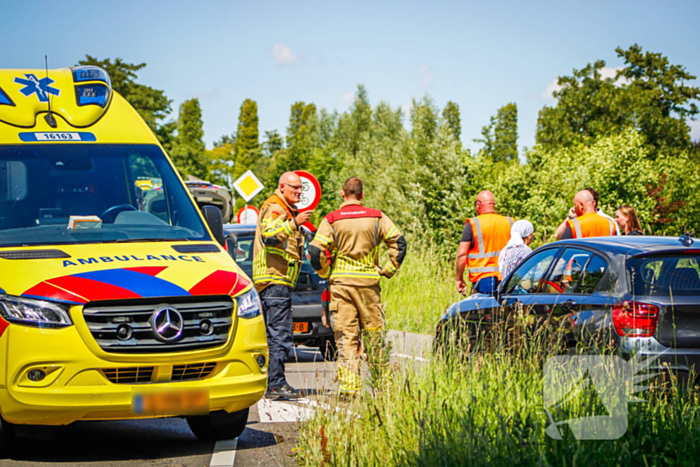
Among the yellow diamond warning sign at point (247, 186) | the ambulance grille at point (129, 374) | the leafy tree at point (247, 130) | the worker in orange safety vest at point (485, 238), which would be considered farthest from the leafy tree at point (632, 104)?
the leafy tree at point (247, 130)

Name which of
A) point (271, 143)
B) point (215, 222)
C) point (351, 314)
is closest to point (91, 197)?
point (215, 222)

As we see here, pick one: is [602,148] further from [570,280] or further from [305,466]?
[305,466]

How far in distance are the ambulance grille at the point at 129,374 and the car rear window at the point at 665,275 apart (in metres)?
3.22

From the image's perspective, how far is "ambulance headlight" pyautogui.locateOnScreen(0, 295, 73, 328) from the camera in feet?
15.1

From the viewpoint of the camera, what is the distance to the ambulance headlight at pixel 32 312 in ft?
15.1

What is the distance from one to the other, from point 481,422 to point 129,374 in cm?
219

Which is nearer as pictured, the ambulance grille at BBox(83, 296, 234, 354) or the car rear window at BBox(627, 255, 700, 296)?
the ambulance grille at BBox(83, 296, 234, 354)

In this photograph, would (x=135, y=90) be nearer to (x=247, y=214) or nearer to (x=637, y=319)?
(x=247, y=214)

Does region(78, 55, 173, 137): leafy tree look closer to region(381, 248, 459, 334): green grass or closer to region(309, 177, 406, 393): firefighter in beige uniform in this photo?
region(381, 248, 459, 334): green grass

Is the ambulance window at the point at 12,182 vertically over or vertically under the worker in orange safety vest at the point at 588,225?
over

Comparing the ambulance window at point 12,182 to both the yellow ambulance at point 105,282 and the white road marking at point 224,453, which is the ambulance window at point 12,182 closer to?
the yellow ambulance at point 105,282

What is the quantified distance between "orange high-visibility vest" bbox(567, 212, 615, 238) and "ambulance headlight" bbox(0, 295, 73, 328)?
6.11m

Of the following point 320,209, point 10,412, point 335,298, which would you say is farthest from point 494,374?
point 320,209

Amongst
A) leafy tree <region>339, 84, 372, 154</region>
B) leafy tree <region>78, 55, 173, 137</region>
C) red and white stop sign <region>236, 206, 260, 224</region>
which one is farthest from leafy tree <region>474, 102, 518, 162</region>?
red and white stop sign <region>236, 206, 260, 224</region>
